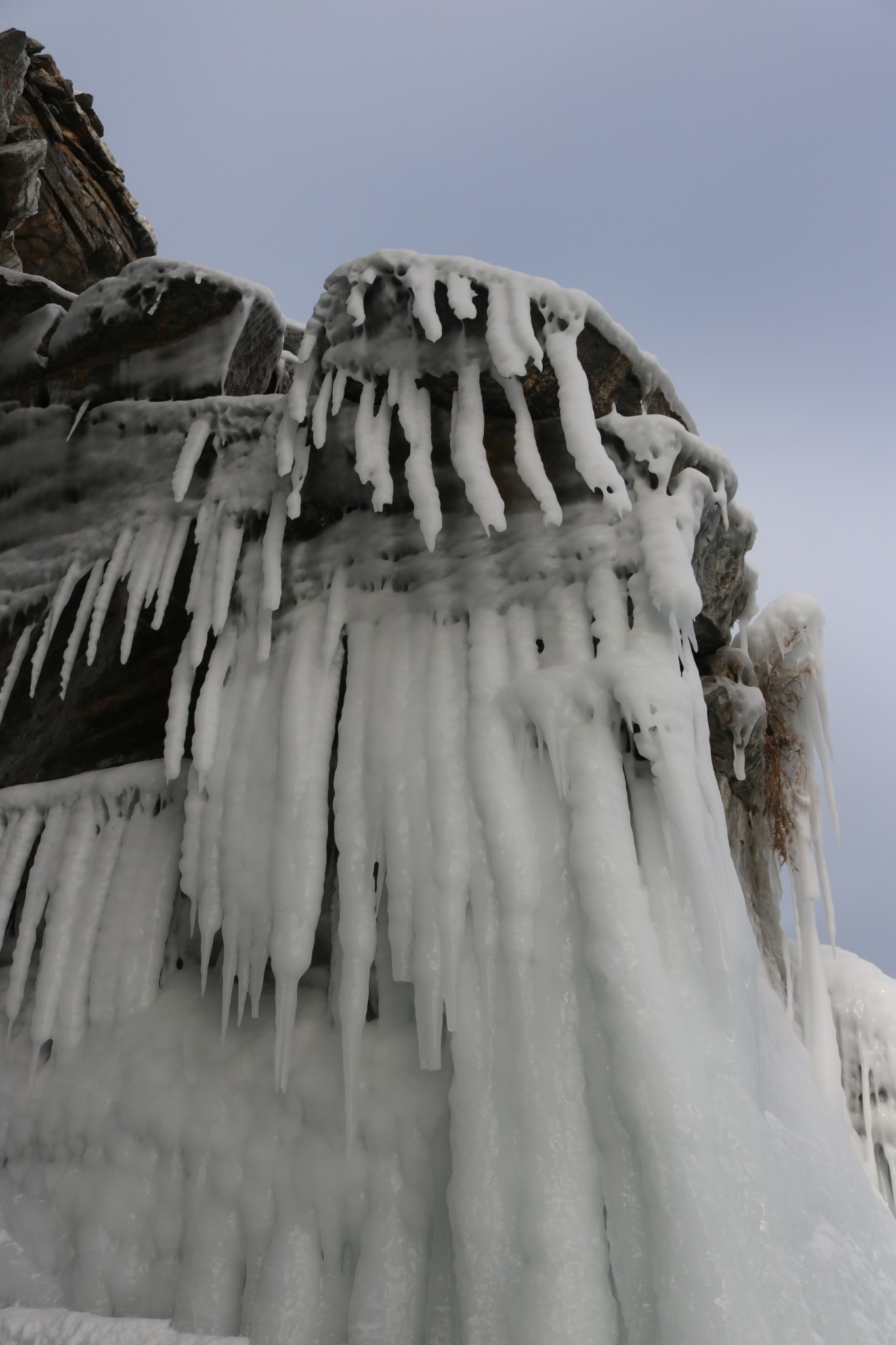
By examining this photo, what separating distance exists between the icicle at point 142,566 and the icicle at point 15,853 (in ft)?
2.97

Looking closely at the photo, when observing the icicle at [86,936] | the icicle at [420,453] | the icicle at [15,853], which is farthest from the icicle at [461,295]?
the icicle at [15,853]

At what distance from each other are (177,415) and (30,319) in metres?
1.21

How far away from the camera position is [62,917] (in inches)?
154

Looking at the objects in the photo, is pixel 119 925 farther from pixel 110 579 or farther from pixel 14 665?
pixel 110 579

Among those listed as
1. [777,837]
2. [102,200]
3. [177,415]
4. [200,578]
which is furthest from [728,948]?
[102,200]

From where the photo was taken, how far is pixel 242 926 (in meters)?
3.40

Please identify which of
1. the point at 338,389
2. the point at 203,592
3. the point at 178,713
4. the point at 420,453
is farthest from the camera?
the point at 203,592

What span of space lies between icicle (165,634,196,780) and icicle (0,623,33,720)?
106 cm

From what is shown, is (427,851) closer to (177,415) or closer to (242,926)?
(242,926)

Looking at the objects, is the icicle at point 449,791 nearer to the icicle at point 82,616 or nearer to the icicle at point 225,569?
the icicle at point 225,569

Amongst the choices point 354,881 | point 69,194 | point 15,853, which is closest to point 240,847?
point 354,881

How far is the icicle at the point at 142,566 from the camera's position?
12.9 feet

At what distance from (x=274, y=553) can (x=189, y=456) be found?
648 millimetres

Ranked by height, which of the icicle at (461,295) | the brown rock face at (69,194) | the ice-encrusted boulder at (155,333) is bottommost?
the icicle at (461,295)
